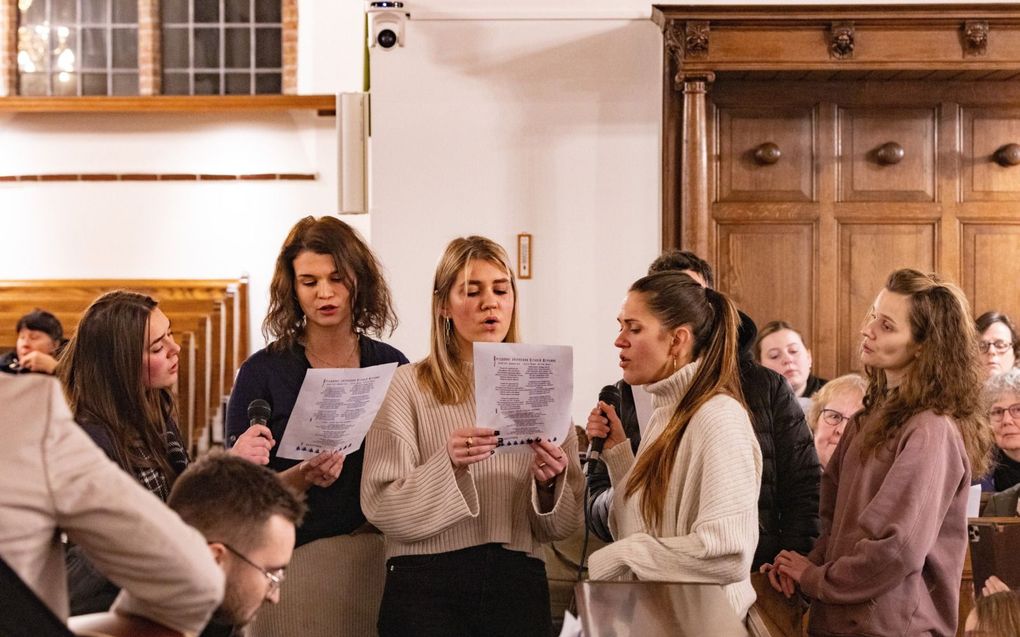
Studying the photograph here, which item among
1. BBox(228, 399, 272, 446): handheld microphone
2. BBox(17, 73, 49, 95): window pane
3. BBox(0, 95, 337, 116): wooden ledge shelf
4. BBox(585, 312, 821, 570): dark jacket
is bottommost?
BBox(585, 312, 821, 570): dark jacket

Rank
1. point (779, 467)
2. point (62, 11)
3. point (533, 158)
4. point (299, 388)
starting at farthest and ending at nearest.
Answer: point (62, 11), point (533, 158), point (779, 467), point (299, 388)

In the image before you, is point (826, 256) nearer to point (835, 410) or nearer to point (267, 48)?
point (835, 410)

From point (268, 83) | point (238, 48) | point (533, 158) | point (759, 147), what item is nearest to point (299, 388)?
point (533, 158)

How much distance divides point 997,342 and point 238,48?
7.62 metres

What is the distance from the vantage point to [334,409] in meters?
2.47

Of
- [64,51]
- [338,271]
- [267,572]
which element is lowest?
[267,572]

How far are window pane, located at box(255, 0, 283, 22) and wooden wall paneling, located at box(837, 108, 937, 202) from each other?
6.39 m

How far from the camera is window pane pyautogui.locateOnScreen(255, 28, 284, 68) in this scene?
1051cm

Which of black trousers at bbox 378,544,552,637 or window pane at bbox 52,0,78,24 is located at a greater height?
window pane at bbox 52,0,78,24

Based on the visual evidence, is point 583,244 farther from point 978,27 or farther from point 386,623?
point 386,623

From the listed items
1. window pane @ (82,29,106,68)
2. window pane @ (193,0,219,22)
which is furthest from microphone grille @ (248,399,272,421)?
window pane @ (82,29,106,68)

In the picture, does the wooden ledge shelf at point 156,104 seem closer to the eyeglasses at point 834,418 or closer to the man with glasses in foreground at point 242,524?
the eyeglasses at point 834,418

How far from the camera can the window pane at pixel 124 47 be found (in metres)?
10.5

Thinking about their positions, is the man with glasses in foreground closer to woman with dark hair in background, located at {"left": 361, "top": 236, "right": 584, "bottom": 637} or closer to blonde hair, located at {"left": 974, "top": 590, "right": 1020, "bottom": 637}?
woman with dark hair in background, located at {"left": 361, "top": 236, "right": 584, "bottom": 637}
